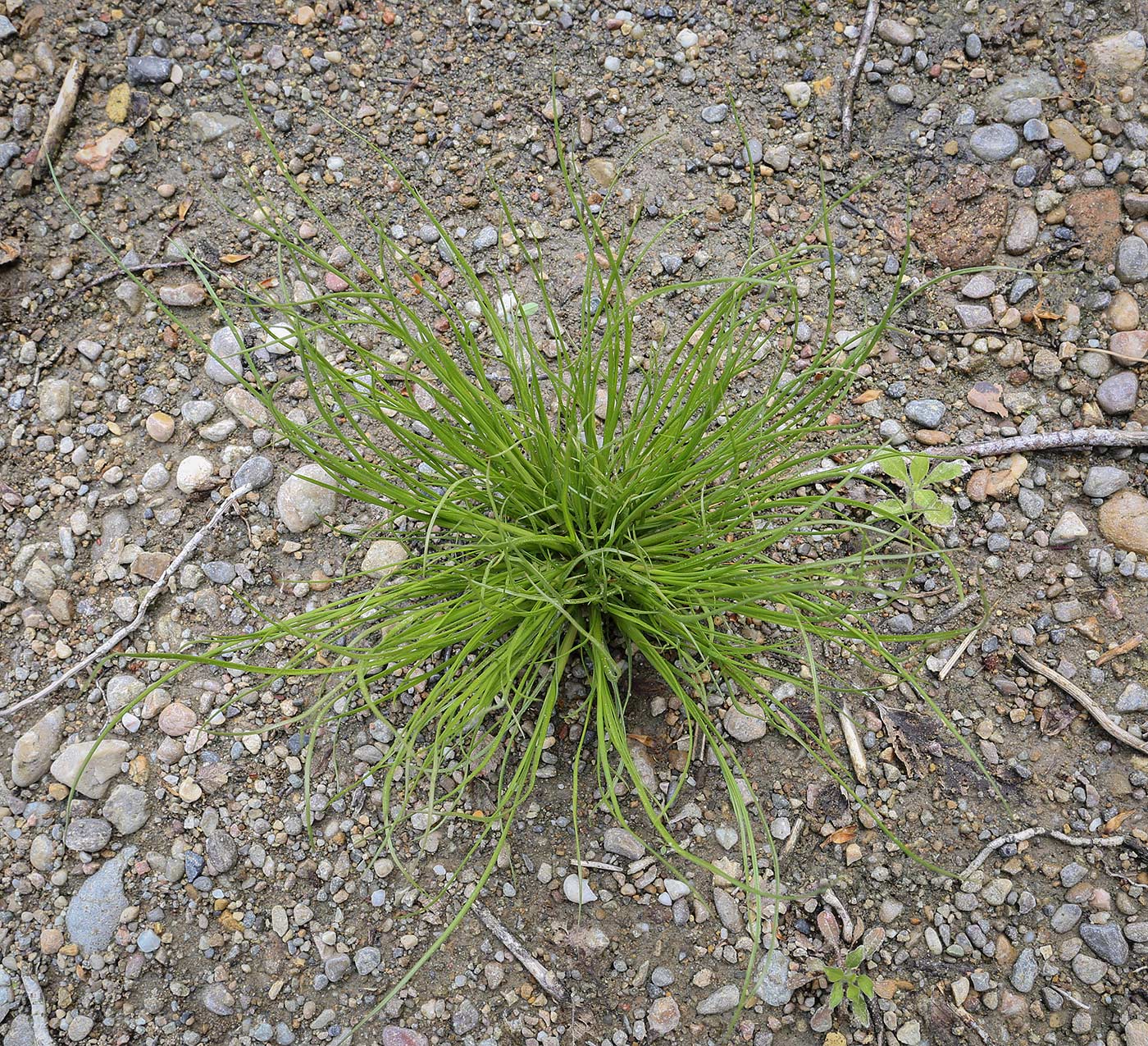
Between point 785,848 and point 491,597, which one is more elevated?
point 491,597

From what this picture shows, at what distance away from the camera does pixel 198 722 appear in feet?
6.84

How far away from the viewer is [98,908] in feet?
6.42

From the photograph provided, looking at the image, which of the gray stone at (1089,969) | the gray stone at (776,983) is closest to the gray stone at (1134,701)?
the gray stone at (1089,969)

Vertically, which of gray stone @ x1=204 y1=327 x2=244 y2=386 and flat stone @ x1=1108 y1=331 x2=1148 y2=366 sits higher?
gray stone @ x1=204 y1=327 x2=244 y2=386

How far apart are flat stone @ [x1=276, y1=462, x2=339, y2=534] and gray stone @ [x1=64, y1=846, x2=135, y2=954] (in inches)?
33.3

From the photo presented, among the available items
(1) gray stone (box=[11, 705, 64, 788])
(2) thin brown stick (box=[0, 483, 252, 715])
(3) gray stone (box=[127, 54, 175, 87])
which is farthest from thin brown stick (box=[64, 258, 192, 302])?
(1) gray stone (box=[11, 705, 64, 788])

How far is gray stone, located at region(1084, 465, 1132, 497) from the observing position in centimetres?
211

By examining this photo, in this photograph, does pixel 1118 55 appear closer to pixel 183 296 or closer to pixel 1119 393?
pixel 1119 393

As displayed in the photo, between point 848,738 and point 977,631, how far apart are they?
1.30 feet

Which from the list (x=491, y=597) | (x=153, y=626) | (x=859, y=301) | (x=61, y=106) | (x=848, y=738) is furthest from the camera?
(x=61, y=106)

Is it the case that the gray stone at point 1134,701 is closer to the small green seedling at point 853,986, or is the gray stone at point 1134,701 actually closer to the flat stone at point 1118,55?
the small green seedling at point 853,986

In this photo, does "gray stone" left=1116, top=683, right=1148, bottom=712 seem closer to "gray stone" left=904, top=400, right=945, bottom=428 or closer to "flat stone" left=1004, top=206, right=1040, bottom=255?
"gray stone" left=904, top=400, right=945, bottom=428

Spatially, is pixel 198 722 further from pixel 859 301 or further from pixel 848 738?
pixel 859 301

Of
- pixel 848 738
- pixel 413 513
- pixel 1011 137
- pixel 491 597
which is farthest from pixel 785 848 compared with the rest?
pixel 1011 137
